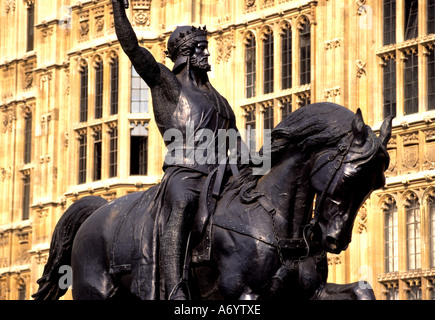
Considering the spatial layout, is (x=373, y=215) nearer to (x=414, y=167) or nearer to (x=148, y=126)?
(x=414, y=167)

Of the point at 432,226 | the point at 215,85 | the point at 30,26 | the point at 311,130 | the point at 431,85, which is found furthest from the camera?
the point at 30,26

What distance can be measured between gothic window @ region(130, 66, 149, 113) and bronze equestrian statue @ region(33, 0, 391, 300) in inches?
995

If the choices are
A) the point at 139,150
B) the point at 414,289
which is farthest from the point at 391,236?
the point at 139,150

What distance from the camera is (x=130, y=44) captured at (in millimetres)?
9383

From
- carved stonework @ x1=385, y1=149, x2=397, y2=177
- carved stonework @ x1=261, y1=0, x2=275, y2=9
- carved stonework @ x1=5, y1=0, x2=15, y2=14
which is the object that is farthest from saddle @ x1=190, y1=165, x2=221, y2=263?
carved stonework @ x1=5, y1=0, x2=15, y2=14

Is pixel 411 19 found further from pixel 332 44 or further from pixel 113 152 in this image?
pixel 113 152

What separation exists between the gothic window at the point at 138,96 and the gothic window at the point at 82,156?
2.00m

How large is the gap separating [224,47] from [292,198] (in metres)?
25.4

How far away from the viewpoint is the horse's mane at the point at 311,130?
858 cm

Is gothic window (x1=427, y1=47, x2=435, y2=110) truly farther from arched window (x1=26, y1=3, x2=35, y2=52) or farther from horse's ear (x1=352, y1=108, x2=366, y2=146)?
horse's ear (x1=352, y1=108, x2=366, y2=146)

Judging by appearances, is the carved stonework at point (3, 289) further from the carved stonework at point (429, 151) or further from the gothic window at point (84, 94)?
the carved stonework at point (429, 151)

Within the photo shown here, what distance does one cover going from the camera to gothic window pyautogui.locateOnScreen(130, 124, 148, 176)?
3509 cm

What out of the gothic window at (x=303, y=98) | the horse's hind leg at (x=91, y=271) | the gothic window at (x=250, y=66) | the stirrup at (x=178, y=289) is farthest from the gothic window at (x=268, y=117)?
the stirrup at (x=178, y=289)

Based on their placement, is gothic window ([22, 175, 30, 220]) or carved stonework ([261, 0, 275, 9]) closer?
carved stonework ([261, 0, 275, 9])
